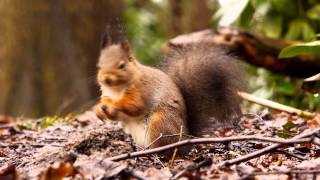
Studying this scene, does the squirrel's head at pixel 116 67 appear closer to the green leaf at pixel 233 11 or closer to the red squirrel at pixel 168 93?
the red squirrel at pixel 168 93

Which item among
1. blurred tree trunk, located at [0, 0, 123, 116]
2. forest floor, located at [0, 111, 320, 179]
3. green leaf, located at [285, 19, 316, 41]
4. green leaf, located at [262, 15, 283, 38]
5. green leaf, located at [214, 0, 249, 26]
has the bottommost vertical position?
forest floor, located at [0, 111, 320, 179]

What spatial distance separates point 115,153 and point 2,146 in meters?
1.08

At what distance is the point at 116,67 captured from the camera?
3271 mm

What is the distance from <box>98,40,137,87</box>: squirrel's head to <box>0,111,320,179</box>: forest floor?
0.23m

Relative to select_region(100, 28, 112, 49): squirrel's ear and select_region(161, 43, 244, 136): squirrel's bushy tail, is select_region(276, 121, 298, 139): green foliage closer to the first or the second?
select_region(161, 43, 244, 136): squirrel's bushy tail

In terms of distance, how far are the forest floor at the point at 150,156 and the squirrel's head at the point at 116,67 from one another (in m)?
0.23

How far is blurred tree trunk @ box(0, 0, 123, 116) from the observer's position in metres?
7.11

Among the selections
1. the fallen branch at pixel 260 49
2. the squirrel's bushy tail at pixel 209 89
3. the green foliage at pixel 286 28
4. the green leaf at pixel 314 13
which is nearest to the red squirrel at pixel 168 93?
the squirrel's bushy tail at pixel 209 89

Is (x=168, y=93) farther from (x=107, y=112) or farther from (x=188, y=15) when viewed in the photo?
(x=188, y=15)

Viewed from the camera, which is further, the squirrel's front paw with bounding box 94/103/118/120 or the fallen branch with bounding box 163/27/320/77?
the fallen branch with bounding box 163/27/320/77

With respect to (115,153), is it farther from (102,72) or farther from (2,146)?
(2,146)

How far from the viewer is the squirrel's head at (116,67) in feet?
10.6

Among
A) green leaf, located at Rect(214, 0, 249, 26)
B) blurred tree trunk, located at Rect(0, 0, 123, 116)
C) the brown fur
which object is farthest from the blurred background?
the brown fur

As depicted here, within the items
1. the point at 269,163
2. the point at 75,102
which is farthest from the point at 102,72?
the point at 75,102
